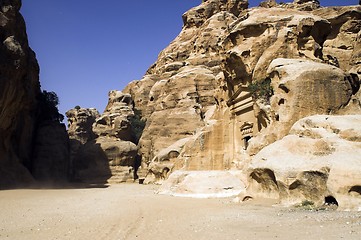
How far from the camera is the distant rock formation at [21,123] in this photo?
104 ft

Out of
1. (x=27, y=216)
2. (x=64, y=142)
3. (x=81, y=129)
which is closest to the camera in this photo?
(x=27, y=216)

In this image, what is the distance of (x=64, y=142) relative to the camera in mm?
46250

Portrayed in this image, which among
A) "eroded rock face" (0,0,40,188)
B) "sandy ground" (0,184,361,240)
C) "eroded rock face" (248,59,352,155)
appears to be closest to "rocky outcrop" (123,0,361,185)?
"eroded rock face" (248,59,352,155)

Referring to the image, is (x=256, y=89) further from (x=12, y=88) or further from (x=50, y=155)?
(x=50, y=155)

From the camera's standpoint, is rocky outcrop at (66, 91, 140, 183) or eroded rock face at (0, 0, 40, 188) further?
rocky outcrop at (66, 91, 140, 183)

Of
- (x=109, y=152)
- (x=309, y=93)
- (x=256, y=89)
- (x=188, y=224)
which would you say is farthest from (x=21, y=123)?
(x=188, y=224)

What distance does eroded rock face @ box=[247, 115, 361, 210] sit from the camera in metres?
11.0

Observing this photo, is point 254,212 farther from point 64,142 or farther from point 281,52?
point 64,142

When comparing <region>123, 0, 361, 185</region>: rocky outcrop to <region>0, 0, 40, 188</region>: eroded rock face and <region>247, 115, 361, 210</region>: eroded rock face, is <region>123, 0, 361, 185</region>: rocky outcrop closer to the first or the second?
<region>247, 115, 361, 210</region>: eroded rock face

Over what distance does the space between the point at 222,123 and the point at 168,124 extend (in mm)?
19790

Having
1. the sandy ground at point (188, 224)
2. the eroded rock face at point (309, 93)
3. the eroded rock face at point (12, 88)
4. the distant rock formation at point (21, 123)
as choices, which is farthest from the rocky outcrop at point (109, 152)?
the sandy ground at point (188, 224)

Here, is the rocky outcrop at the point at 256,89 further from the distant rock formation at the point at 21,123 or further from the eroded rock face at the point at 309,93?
the distant rock formation at the point at 21,123

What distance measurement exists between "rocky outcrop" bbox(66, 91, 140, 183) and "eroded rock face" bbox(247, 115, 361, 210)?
3677 cm

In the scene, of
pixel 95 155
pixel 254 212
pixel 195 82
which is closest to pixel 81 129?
pixel 95 155
